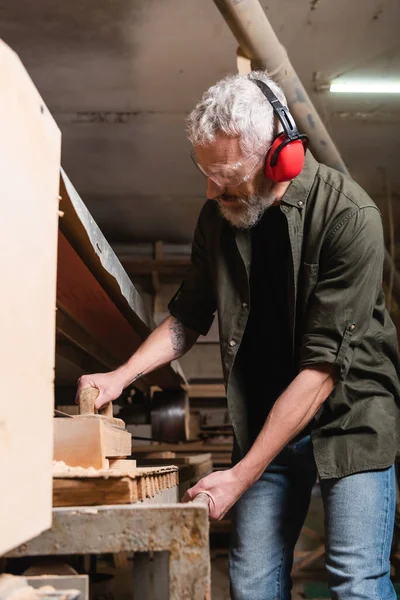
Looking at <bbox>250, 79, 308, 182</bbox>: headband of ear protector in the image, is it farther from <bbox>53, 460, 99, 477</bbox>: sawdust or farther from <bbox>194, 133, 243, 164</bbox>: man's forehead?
<bbox>53, 460, 99, 477</bbox>: sawdust

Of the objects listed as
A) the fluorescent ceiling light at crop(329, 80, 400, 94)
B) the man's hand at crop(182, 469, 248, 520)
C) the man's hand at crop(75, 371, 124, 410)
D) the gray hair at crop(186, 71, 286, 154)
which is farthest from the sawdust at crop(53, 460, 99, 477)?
the fluorescent ceiling light at crop(329, 80, 400, 94)

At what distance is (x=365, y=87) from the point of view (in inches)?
201

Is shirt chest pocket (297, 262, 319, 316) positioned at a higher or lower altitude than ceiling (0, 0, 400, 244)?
lower

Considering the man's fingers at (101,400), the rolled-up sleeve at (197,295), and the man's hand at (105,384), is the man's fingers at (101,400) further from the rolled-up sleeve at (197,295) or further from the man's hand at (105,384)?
the rolled-up sleeve at (197,295)

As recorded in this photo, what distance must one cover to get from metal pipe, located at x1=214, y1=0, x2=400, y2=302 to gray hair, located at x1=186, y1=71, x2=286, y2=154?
1.53 meters

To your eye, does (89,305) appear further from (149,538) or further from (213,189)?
(149,538)

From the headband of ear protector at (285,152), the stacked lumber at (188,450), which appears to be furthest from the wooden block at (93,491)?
the stacked lumber at (188,450)

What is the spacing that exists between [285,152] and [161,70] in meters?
3.21

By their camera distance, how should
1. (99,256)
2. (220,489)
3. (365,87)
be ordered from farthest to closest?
(365,87) < (99,256) < (220,489)

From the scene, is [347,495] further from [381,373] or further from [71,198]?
[71,198]

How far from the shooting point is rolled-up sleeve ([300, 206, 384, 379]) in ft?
6.37

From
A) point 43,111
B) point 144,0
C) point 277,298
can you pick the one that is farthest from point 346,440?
point 144,0

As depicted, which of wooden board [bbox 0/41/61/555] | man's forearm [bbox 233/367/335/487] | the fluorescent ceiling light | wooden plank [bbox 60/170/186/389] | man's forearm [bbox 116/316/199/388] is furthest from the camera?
the fluorescent ceiling light

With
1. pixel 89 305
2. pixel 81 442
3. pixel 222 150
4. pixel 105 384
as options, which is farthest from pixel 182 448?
pixel 81 442
